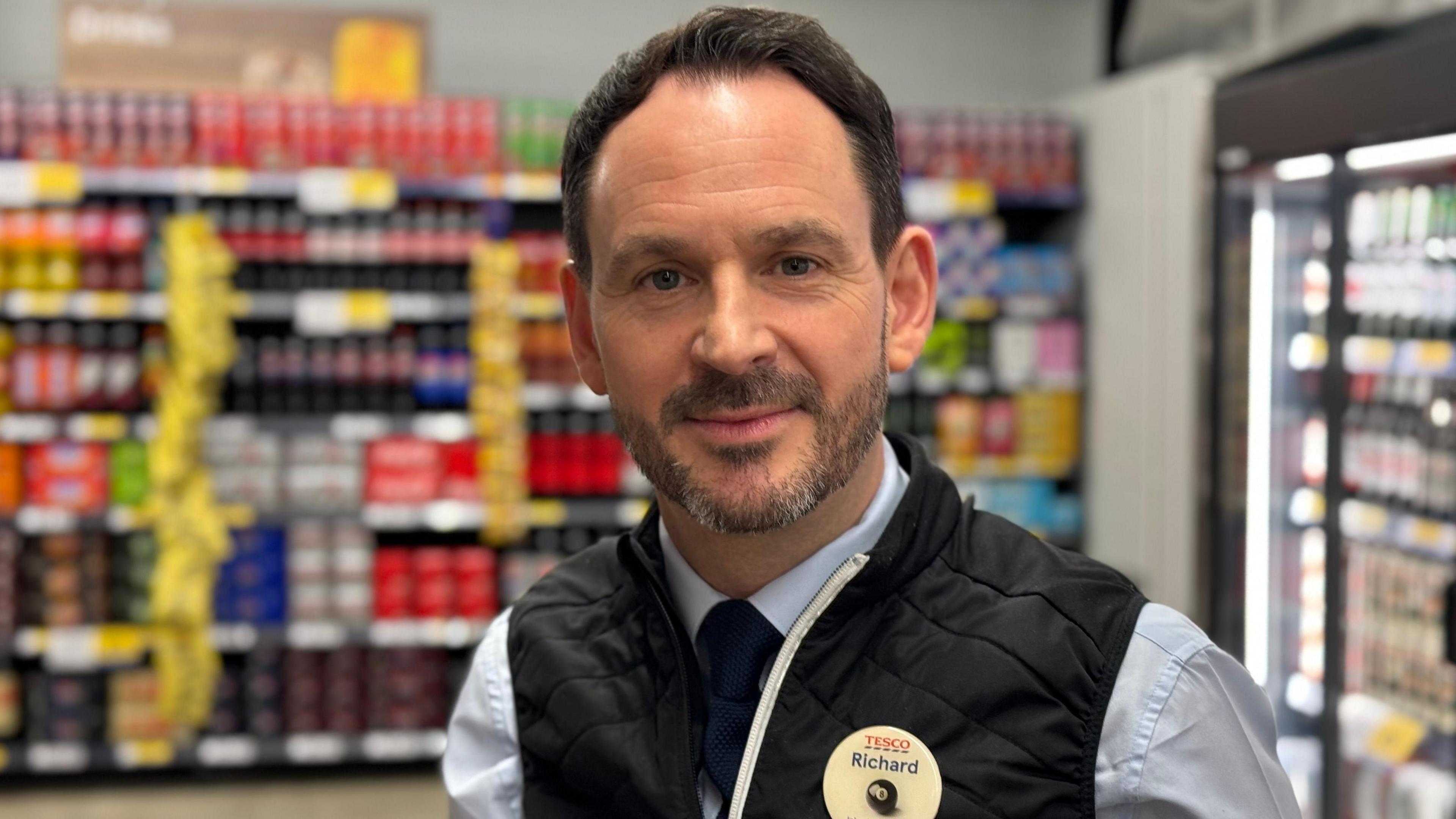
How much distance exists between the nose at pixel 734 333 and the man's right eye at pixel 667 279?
0.14ft

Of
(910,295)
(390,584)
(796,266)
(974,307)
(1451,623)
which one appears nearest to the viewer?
(796,266)

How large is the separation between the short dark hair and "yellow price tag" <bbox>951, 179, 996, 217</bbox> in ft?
12.5

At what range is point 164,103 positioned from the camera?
4.68 meters

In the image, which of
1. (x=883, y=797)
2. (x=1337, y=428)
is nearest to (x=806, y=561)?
(x=883, y=797)

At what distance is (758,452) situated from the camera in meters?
1.14

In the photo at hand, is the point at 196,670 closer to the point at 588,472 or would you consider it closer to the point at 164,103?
the point at 588,472

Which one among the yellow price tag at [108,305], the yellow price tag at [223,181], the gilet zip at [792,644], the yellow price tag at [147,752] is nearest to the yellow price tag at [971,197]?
the yellow price tag at [223,181]

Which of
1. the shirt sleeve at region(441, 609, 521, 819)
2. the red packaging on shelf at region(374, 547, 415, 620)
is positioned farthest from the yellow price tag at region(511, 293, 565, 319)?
the shirt sleeve at region(441, 609, 521, 819)

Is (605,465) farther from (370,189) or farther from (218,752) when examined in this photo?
(218,752)

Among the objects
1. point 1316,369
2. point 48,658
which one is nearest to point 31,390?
point 48,658

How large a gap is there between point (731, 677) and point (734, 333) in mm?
335

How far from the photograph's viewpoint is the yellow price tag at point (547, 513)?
16.0ft

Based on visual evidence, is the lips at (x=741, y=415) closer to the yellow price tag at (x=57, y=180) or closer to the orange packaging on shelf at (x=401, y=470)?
the orange packaging on shelf at (x=401, y=470)

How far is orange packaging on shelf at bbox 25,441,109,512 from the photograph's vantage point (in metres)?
4.72
